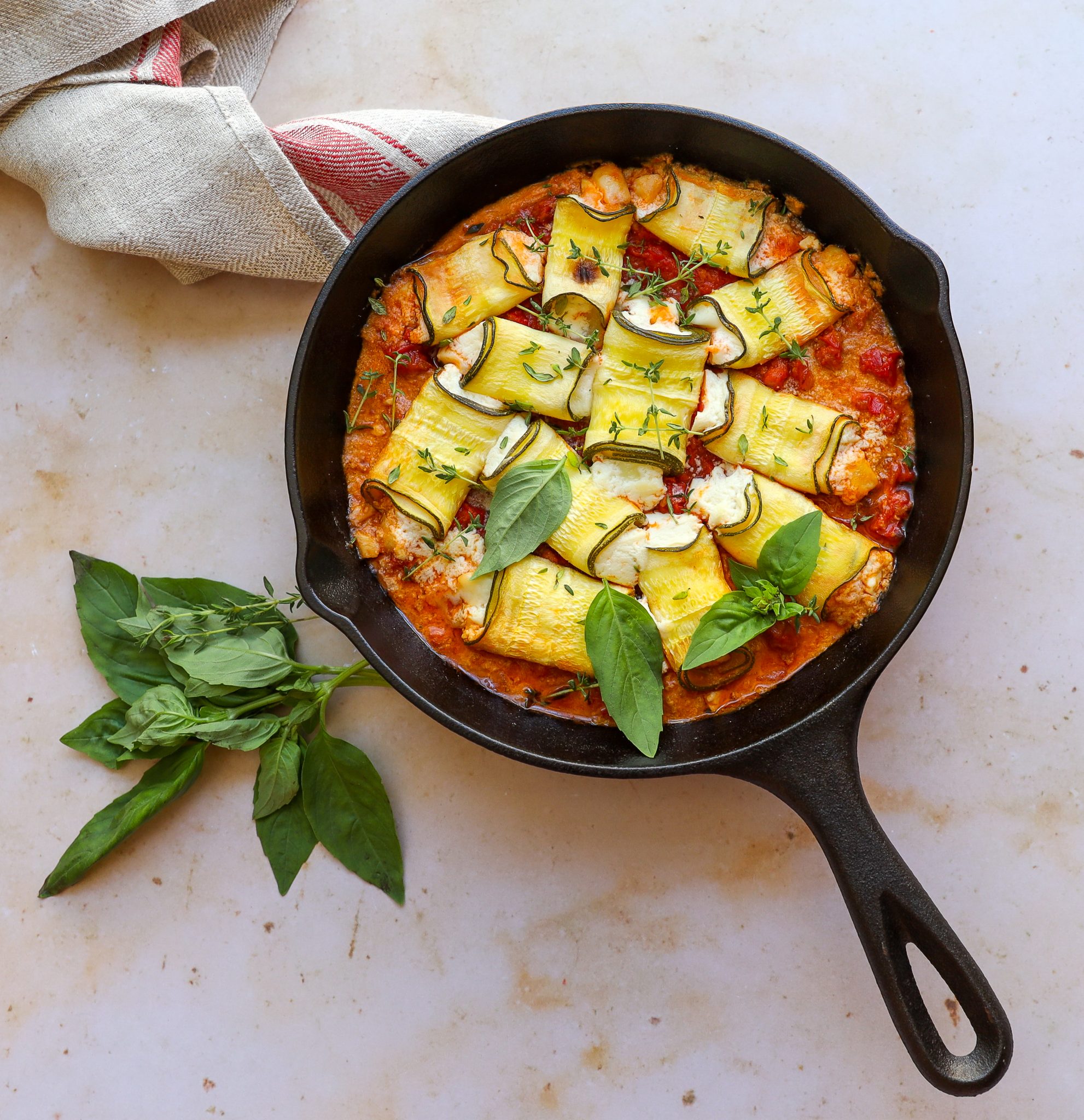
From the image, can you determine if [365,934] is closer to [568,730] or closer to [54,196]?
[568,730]

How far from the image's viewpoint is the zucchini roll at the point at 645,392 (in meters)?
2.56

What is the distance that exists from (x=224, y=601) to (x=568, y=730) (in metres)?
1.14

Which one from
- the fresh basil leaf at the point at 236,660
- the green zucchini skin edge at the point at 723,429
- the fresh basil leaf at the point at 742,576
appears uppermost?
the green zucchini skin edge at the point at 723,429

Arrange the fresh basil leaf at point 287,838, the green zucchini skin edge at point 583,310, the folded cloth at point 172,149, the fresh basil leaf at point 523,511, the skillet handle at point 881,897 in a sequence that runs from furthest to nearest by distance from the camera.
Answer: the fresh basil leaf at point 287,838
the folded cloth at point 172,149
the green zucchini skin edge at point 583,310
the fresh basil leaf at point 523,511
the skillet handle at point 881,897

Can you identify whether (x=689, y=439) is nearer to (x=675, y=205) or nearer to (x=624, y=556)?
(x=624, y=556)

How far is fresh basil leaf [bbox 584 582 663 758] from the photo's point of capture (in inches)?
98.0

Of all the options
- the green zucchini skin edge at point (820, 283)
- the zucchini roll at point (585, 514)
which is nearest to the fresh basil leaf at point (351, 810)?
the zucchini roll at point (585, 514)

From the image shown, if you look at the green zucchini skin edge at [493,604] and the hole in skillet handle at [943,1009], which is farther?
the hole in skillet handle at [943,1009]

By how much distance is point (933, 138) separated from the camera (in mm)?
2898

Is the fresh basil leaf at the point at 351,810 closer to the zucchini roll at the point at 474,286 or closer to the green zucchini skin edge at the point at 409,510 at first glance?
the green zucchini skin edge at the point at 409,510

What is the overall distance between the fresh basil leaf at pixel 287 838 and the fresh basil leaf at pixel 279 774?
3cm

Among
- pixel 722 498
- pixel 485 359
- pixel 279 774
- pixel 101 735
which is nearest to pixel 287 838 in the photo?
pixel 279 774

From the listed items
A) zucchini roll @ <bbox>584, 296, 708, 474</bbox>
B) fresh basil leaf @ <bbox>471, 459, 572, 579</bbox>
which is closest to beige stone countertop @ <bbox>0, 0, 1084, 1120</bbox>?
fresh basil leaf @ <bbox>471, 459, 572, 579</bbox>

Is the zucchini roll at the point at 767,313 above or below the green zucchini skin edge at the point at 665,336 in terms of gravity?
above
